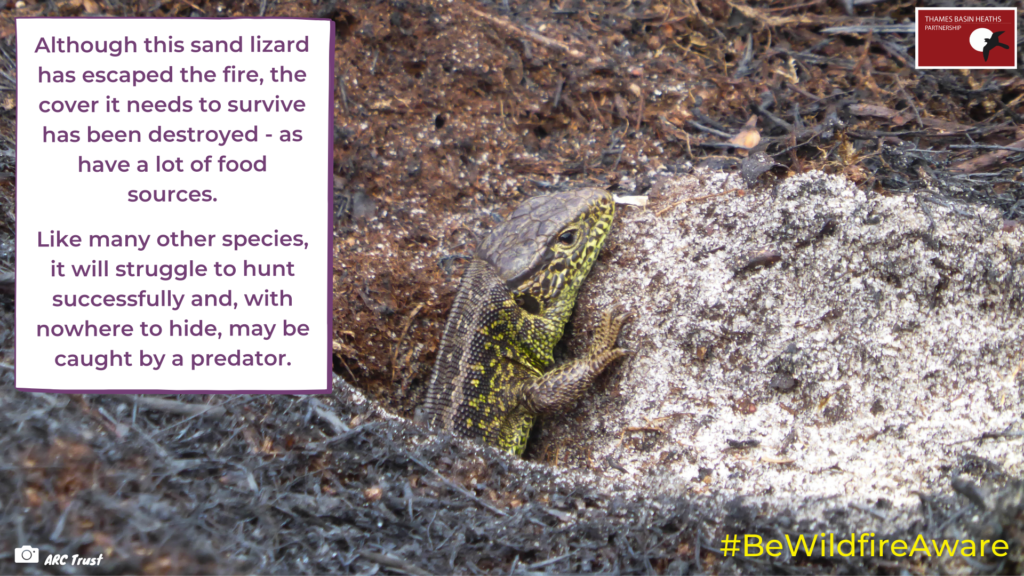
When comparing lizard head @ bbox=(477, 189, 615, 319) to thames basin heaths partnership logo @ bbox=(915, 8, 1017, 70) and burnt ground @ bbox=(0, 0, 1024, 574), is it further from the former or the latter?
thames basin heaths partnership logo @ bbox=(915, 8, 1017, 70)

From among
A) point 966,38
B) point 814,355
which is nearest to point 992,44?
point 966,38

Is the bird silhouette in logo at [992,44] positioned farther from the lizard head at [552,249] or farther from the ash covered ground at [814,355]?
the lizard head at [552,249]

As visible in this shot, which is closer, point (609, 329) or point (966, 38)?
point (609, 329)

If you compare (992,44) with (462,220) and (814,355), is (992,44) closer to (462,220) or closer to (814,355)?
(814,355)

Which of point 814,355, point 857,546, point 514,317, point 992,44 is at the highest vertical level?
point 992,44

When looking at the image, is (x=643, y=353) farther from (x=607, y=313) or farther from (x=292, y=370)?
(x=292, y=370)

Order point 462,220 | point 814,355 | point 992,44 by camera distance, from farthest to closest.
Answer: point 462,220 < point 992,44 < point 814,355

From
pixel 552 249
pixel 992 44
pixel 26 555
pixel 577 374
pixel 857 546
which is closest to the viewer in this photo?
pixel 26 555

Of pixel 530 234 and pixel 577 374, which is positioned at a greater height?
pixel 530 234
